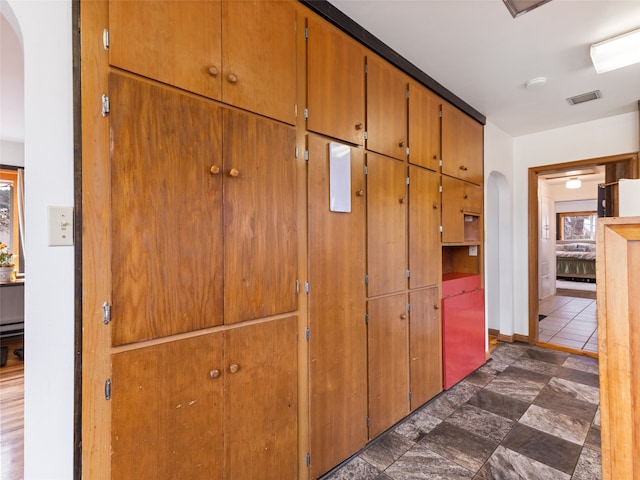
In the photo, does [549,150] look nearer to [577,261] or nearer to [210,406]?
[210,406]

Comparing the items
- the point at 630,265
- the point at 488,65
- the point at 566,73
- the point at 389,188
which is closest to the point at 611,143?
the point at 566,73

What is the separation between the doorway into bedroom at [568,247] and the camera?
3.83 meters

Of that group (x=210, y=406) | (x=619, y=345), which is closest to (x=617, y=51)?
(x=619, y=345)

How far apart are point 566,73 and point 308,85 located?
7.75 ft

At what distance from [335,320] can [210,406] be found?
787 mm

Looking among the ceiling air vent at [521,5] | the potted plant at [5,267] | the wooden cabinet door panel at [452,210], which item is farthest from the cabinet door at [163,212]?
the potted plant at [5,267]

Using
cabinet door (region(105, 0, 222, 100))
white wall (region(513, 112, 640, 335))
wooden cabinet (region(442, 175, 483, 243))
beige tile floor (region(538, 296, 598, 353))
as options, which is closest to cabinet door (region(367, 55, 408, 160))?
wooden cabinet (region(442, 175, 483, 243))

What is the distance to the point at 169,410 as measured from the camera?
120cm

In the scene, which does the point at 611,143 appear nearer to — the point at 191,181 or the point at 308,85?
the point at 308,85

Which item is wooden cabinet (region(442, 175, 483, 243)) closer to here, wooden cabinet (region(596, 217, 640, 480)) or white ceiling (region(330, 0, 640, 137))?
white ceiling (region(330, 0, 640, 137))

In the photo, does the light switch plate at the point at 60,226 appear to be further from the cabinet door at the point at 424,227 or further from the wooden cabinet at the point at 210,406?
the cabinet door at the point at 424,227

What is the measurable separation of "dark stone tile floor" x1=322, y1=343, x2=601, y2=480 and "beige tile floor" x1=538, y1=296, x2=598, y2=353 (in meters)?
0.98

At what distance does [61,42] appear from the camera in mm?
1045

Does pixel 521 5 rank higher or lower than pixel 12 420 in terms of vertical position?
higher
